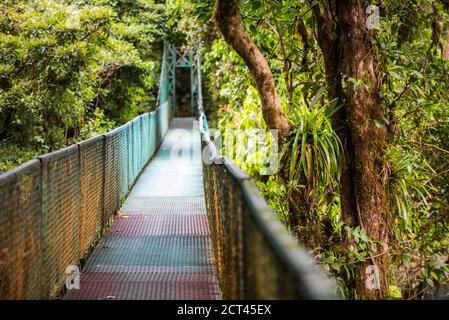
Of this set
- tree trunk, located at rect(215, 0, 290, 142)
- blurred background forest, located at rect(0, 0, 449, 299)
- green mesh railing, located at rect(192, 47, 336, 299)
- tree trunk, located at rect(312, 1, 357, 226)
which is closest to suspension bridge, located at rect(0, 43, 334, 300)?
green mesh railing, located at rect(192, 47, 336, 299)

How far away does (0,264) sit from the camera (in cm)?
268

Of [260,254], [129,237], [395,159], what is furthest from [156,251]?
[260,254]

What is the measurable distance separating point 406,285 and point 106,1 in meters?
12.3

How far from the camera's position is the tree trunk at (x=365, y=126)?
184 inches

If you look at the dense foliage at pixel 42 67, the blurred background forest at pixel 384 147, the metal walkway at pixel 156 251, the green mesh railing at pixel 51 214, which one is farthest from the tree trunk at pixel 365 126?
the dense foliage at pixel 42 67

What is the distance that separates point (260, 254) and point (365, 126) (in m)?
3.00

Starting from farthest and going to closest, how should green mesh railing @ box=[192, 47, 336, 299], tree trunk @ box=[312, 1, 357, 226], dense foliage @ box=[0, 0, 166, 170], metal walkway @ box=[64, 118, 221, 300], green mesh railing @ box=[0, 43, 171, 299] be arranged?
dense foliage @ box=[0, 0, 166, 170] → tree trunk @ box=[312, 1, 357, 226] → metal walkway @ box=[64, 118, 221, 300] → green mesh railing @ box=[0, 43, 171, 299] → green mesh railing @ box=[192, 47, 336, 299]

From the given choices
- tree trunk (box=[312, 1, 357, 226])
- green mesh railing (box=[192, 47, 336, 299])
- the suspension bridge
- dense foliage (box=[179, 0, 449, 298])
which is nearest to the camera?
green mesh railing (box=[192, 47, 336, 299])

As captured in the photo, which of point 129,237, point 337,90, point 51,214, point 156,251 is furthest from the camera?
point 129,237

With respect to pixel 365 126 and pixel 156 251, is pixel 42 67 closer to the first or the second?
pixel 156 251

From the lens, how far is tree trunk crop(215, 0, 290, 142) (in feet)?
16.1

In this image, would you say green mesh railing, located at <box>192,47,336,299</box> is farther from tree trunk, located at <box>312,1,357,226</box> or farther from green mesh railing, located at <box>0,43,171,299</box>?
tree trunk, located at <box>312,1,357,226</box>

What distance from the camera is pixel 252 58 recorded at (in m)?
5.03
